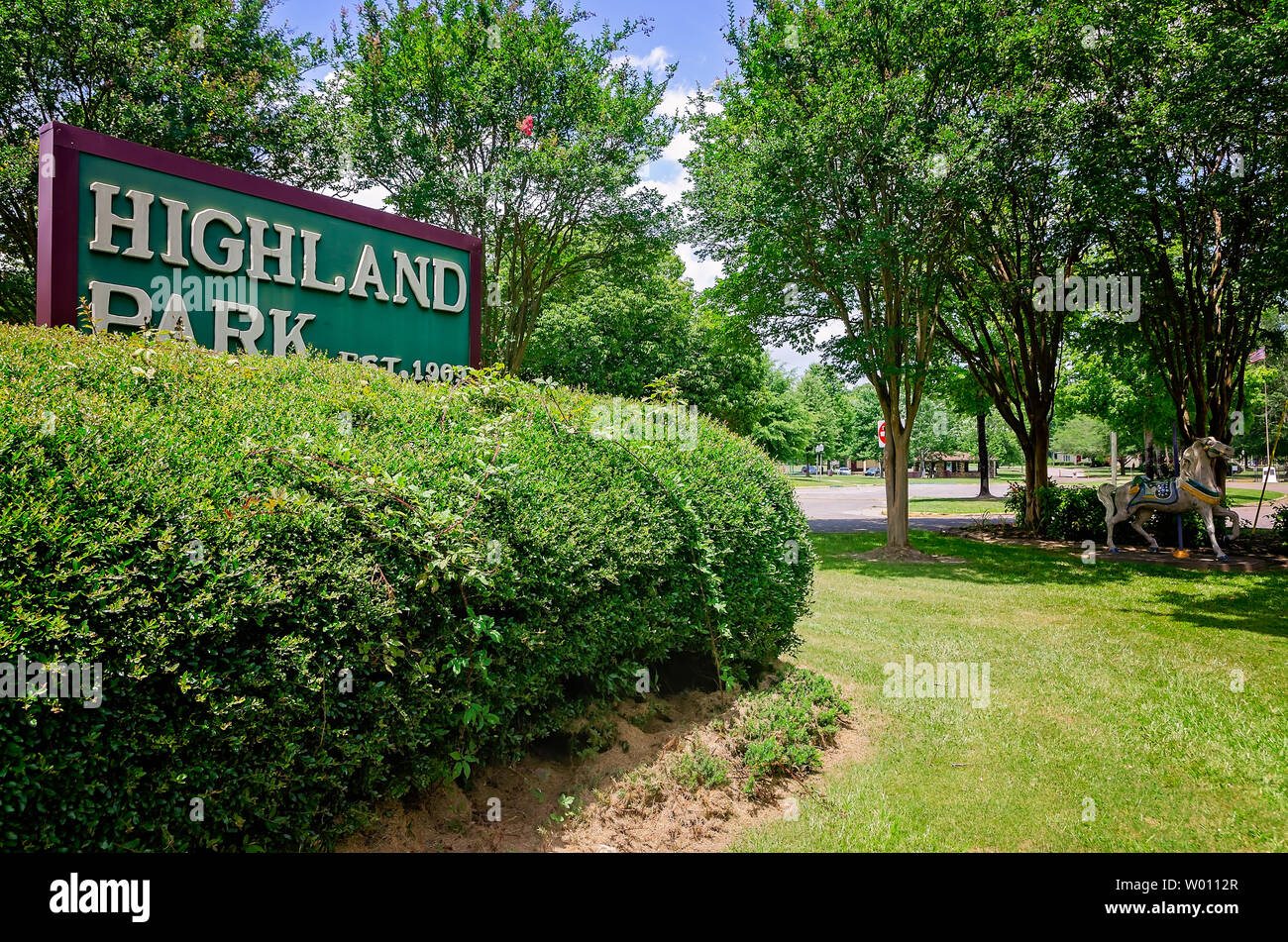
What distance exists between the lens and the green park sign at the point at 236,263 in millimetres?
3805

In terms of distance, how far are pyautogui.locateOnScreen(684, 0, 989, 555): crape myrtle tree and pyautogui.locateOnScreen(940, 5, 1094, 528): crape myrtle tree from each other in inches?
23.2

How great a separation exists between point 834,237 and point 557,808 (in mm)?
11547

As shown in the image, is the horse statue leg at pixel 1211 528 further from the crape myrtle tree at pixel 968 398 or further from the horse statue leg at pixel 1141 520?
the crape myrtle tree at pixel 968 398

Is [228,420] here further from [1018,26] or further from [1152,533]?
[1152,533]

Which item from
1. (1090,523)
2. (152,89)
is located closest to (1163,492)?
(1090,523)

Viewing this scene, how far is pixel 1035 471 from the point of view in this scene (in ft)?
57.9

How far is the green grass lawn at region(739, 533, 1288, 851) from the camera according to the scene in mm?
3455

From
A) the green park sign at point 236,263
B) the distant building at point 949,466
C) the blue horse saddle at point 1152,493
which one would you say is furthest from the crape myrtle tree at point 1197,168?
the distant building at point 949,466

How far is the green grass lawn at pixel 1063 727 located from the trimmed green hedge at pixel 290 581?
152 cm

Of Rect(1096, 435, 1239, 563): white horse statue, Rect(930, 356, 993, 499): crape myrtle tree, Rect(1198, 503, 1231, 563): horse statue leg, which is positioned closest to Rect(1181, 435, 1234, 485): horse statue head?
Rect(1096, 435, 1239, 563): white horse statue

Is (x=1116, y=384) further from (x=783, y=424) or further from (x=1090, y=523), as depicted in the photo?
(x=783, y=424)

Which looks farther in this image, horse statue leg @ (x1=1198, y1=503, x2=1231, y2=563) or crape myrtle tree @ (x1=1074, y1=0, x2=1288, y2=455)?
horse statue leg @ (x1=1198, y1=503, x2=1231, y2=563)

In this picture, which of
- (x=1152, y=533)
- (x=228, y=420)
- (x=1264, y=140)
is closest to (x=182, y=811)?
(x=228, y=420)

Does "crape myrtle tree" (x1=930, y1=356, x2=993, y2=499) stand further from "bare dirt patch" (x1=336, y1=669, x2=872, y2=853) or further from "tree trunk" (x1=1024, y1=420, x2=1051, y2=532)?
"bare dirt patch" (x1=336, y1=669, x2=872, y2=853)
